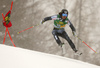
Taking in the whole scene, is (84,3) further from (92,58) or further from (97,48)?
(92,58)

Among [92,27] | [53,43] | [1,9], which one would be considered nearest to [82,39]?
[92,27]

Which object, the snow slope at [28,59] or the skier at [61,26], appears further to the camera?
the snow slope at [28,59]

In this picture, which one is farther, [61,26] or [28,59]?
[28,59]

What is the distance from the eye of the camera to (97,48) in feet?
5.30

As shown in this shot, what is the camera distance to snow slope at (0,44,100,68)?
187cm

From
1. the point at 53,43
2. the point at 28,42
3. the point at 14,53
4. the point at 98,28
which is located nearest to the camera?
the point at 98,28

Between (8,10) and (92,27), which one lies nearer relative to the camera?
(92,27)

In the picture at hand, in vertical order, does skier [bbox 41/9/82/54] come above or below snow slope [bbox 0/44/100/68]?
above

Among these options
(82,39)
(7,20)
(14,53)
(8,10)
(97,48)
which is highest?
(8,10)

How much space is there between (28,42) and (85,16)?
101 cm

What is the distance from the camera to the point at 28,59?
2.00m

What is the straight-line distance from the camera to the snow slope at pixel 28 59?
1871mm

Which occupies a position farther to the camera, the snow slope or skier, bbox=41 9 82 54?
the snow slope

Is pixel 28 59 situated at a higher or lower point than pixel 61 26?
lower
